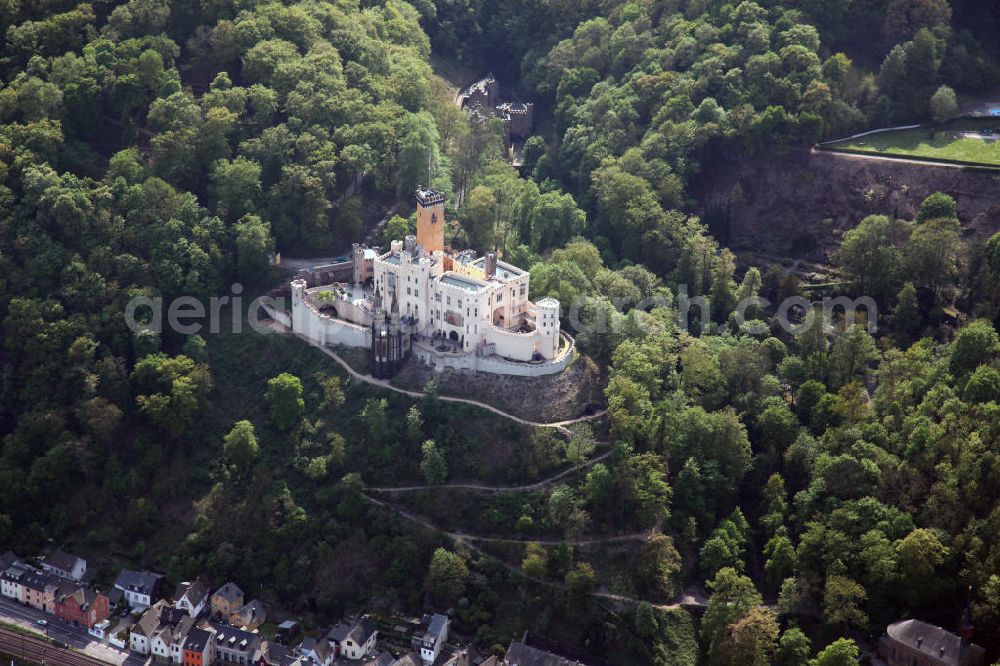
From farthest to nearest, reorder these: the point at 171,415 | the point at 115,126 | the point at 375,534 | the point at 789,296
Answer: the point at 115,126 < the point at 789,296 < the point at 171,415 < the point at 375,534

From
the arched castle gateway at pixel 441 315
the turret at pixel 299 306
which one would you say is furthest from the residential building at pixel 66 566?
the arched castle gateway at pixel 441 315

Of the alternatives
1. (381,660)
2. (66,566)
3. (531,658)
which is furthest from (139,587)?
(531,658)

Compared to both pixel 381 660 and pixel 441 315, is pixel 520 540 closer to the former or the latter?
pixel 381 660

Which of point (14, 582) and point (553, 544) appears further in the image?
point (14, 582)

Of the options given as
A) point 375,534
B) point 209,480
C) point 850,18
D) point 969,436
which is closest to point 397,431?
point 375,534

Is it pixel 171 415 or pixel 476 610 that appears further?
pixel 171 415

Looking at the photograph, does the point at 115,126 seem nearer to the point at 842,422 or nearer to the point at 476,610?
the point at 476,610
